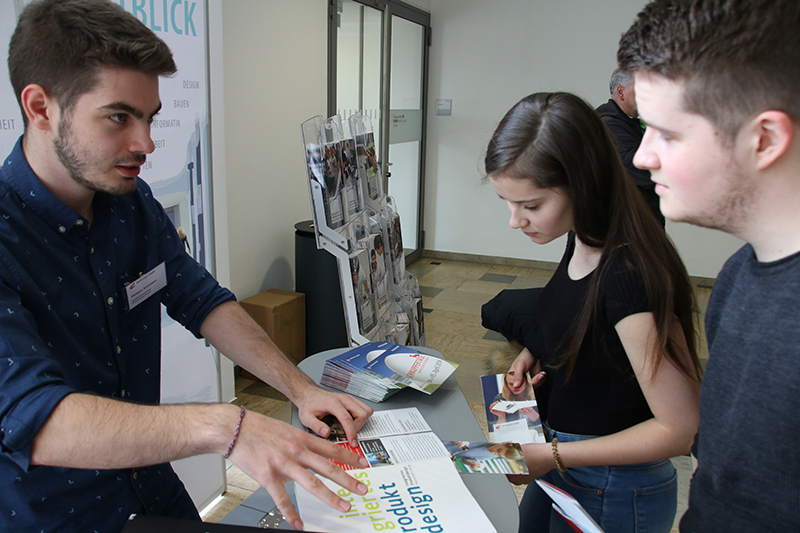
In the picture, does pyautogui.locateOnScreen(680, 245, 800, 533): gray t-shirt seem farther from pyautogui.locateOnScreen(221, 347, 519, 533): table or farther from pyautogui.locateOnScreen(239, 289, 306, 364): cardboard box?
pyautogui.locateOnScreen(239, 289, 306, 364): cardboard box

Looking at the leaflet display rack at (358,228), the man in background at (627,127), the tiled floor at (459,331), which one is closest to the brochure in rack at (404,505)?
the tiled floor at (459,331)

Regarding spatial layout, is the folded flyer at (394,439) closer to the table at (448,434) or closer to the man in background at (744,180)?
the table at (448,434)

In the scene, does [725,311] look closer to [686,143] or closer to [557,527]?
[686,143]

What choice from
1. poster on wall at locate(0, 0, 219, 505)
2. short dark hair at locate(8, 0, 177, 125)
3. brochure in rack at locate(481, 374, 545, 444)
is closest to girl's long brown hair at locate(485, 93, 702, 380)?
brochure in rack at locate(481, 374, 545, 444)

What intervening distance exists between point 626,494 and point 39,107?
131 cm

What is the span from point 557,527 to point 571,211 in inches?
26.6

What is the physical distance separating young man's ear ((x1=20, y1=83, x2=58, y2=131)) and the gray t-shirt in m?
1.08

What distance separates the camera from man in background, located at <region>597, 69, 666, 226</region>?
9.34 ft

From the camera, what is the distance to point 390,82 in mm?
5223

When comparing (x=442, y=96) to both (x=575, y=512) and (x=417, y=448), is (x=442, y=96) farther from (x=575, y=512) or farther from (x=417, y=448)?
(x=575, y=512)

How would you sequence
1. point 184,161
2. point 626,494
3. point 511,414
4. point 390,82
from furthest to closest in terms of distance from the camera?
point 390,82 < point 184,161 < point 511,414 < point 626,494

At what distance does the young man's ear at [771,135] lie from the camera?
1.90ft

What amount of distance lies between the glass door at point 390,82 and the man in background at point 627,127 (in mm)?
1522

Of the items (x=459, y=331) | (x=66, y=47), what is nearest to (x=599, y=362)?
(x=66, y=47)
